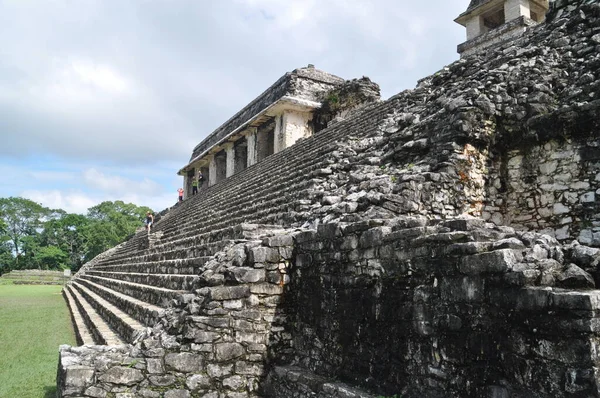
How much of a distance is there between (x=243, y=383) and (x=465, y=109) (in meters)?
4.41

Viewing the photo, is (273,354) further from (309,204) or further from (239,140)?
(239,140)

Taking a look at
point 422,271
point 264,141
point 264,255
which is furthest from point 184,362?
point 264,141

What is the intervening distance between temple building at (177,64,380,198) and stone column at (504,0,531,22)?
17.4 feet

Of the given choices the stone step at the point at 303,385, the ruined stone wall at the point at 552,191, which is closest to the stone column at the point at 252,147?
the ruined stone wall at the point at 552,191

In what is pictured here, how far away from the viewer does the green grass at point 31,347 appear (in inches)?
239

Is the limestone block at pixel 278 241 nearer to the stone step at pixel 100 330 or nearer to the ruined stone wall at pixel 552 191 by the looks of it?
the ruined stone wall at pixel 552 191

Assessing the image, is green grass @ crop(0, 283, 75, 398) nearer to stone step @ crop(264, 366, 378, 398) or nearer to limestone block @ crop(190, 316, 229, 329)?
limestone block @ crop(190, 316, 229, 329)

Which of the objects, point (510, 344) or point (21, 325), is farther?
point (21, 325)

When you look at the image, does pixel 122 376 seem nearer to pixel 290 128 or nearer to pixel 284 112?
pixel 290 128

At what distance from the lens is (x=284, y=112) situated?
1873 centimetres

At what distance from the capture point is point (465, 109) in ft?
20.3

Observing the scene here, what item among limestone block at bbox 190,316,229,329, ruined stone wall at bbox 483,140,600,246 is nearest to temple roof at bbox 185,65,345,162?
ruined stone wall at bbox 483,140,600,246

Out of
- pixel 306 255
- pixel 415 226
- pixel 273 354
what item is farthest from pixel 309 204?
pixel 415 226

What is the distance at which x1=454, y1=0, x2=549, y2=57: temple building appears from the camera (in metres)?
15.9
